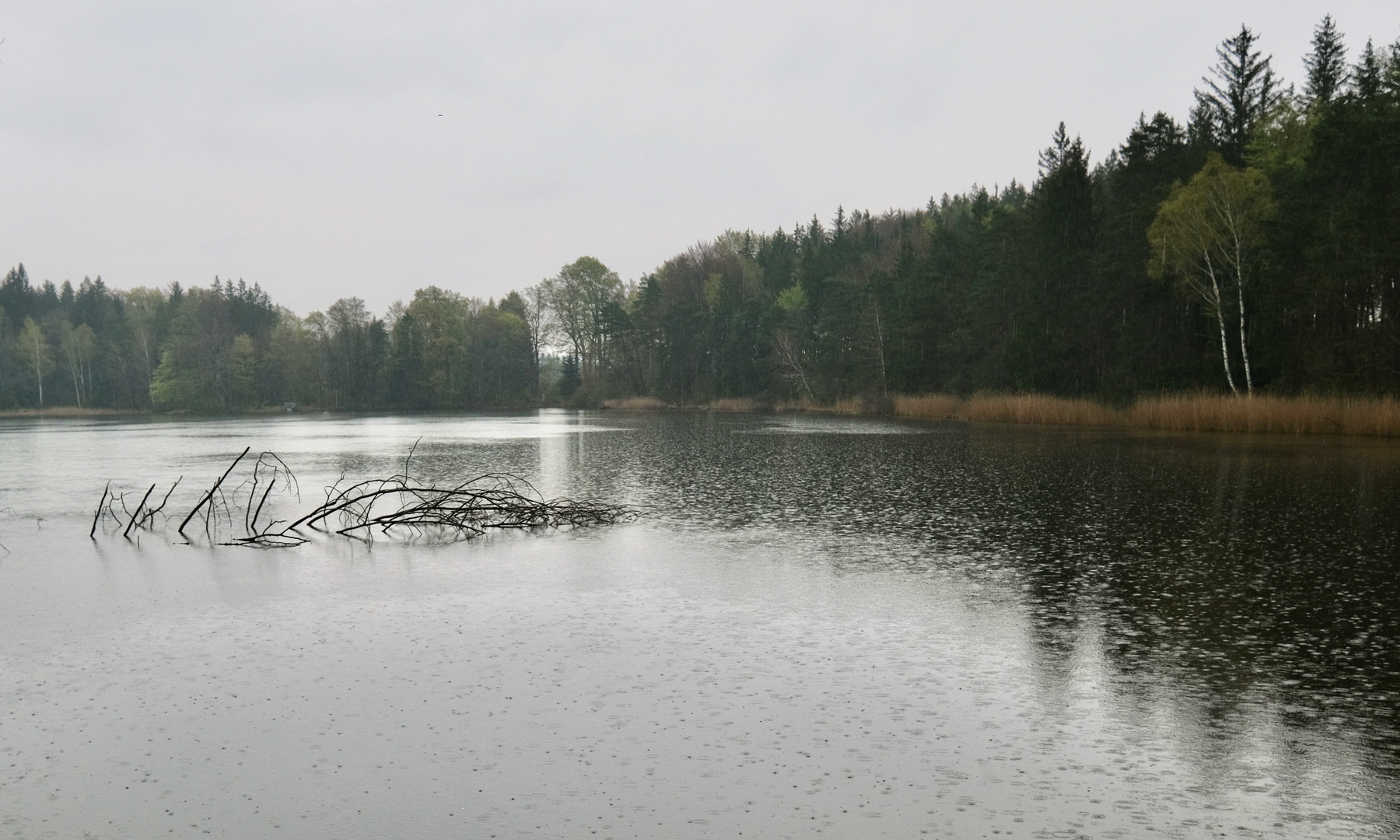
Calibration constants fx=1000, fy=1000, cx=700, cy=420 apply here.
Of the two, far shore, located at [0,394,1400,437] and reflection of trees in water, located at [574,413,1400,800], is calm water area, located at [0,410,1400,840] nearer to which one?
reflection of trees in water, located at [574,413,1400,800]

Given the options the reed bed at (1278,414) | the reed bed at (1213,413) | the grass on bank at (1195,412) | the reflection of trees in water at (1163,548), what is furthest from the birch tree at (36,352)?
the reed bed at (1278,414)

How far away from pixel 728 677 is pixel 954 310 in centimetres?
5992

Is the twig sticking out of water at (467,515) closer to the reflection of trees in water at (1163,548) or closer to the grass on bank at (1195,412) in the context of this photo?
the reflection of trees in water at (1163,548)

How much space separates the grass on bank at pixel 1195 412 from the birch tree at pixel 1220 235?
7.00 ft

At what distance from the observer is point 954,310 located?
64125mm

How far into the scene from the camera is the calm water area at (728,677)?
491cm

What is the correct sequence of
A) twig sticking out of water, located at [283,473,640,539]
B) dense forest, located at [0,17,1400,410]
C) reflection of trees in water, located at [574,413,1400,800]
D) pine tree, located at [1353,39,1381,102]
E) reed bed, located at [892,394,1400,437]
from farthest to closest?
pine tree, located at [1353,39,1381,102], dense forest, located at [0,17,1400,410], reed bed, located at [892,394,1400,437], twig sticking out of water, located at [283,473,640,539], reflection of trees in water, located at [574,413,1400,800]

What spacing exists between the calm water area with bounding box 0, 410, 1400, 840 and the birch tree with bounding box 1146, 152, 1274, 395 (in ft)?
82.3

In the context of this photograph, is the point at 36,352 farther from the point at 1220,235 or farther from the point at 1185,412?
the point at 1220,235

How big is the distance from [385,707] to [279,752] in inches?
33.8

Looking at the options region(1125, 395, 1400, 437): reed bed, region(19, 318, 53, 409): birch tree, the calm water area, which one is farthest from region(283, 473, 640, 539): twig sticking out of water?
region(19, 318, 53, 409): birch tree

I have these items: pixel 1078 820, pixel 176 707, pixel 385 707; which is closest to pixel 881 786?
pixel 1078 820

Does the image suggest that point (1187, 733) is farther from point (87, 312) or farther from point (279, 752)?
point (87, 312)

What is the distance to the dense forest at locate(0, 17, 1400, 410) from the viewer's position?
35.5 m
